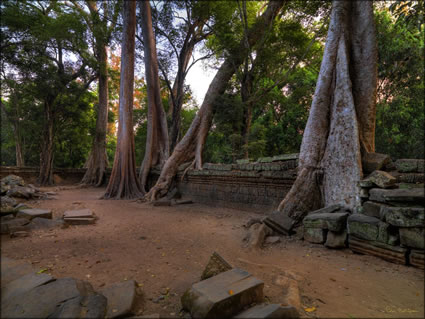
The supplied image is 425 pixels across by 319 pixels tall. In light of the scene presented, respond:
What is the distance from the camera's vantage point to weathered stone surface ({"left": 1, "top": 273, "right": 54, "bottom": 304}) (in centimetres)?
104

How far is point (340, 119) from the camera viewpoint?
368 cm

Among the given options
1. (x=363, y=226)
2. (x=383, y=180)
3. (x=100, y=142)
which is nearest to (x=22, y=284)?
(x=363, y=226)

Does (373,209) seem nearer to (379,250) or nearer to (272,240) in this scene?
(379,250)

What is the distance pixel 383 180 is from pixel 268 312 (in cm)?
229

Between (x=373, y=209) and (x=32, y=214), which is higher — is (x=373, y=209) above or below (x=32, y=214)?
above

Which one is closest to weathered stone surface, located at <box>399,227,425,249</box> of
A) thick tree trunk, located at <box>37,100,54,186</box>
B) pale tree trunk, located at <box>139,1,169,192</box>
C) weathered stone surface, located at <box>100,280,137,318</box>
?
weathered stone surface, located at <box>100,280,137,318</box>

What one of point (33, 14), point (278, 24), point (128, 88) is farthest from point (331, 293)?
point (33, 14)

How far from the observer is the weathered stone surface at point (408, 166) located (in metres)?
2.79

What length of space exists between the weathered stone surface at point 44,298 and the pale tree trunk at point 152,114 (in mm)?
6621

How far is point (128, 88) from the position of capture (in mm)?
8039

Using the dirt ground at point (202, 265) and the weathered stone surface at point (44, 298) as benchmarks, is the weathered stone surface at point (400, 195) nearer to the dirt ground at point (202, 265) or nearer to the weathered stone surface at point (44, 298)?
the dirt ground at point (202, 265)

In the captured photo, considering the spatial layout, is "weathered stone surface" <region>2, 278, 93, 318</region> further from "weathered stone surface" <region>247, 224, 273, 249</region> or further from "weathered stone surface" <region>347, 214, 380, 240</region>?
"weathered stone surface" <region>347, 214, 380, 240</region>

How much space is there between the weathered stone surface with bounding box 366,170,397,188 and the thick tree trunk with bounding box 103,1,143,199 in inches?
256

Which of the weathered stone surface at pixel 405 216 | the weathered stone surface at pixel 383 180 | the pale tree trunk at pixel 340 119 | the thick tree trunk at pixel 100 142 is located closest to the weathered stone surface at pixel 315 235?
the pale tree trunk at pixel 340 119
